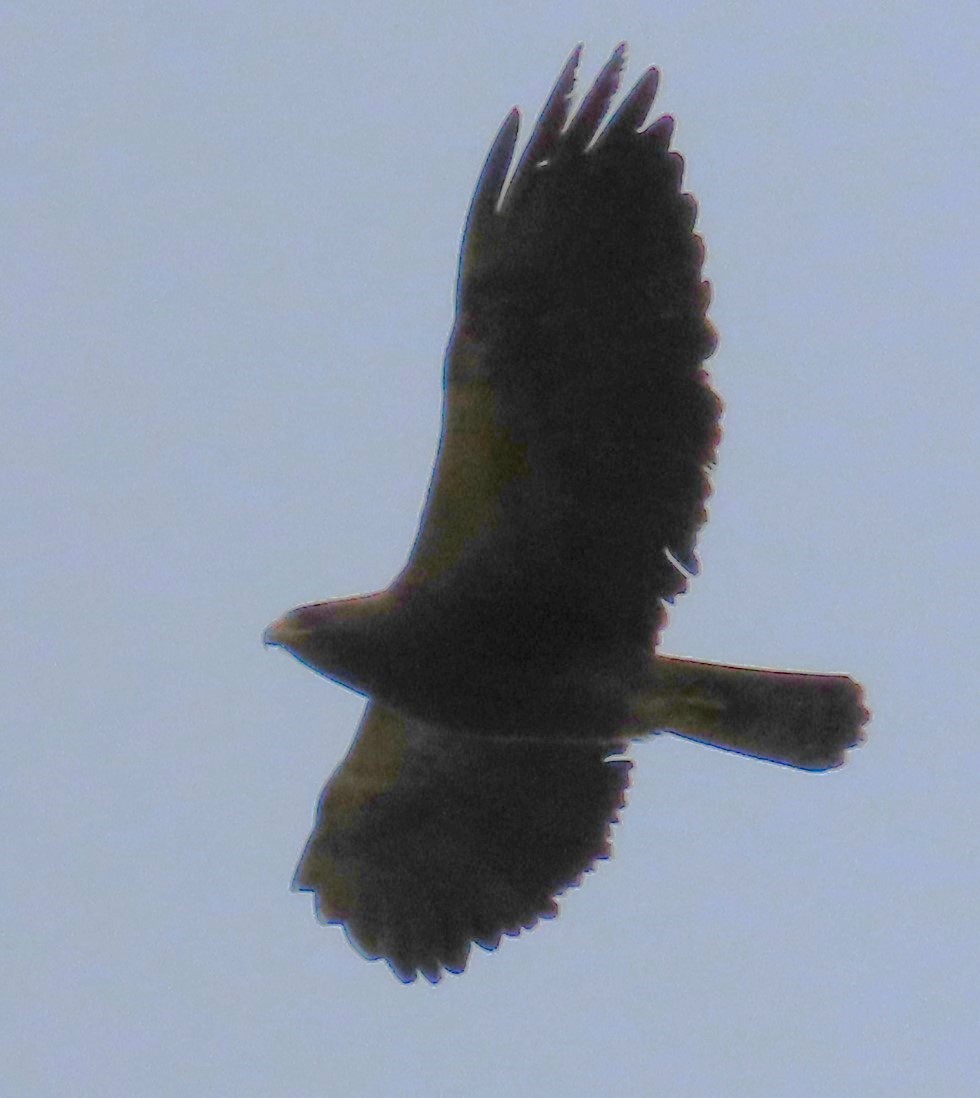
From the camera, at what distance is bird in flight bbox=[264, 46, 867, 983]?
759cm

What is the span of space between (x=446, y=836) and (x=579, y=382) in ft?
7.92

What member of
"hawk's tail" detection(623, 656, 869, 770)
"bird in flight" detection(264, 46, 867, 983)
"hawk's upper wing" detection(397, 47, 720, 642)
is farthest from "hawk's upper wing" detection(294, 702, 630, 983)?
"hawk's upper wing" detection(397, 47, 720, 642)

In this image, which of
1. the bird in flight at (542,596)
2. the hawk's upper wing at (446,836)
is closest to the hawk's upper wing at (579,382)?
the bird in flight at (542,596)

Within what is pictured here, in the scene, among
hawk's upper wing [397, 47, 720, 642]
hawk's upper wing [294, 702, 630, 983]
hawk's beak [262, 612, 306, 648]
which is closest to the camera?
hawk's upper wing [397, 47, 720, 642]

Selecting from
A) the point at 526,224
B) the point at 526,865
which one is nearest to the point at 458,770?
the point at 526,865

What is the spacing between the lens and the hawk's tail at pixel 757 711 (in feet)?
27.6

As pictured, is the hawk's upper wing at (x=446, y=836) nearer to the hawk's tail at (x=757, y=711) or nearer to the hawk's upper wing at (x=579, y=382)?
the hawk's tail at (x=757, y=711)

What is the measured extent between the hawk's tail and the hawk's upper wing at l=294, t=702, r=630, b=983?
633mm

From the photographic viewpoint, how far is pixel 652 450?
7.92 m

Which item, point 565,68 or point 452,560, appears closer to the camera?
point 565,68

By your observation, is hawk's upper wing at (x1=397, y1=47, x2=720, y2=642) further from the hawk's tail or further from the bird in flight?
the hawk's tail

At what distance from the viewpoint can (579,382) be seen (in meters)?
A: 7.86

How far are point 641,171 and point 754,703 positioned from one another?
220 centimetres

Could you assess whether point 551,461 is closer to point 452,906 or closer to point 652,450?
point 652,450
